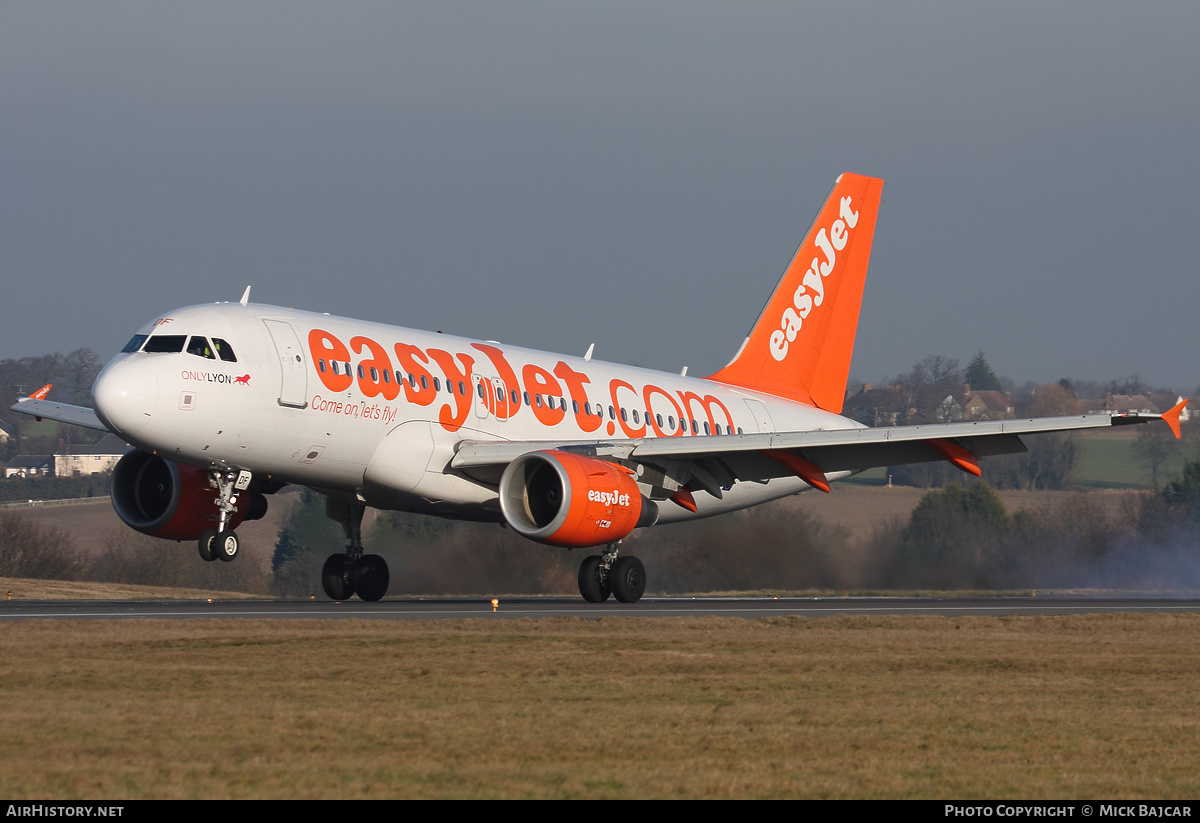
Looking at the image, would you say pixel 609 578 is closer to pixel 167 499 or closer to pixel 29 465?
pixel 167 499

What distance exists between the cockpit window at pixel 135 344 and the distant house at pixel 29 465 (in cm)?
6277

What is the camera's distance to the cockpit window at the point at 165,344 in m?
24.2

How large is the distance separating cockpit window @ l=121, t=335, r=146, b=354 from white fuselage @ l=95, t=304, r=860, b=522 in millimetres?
236

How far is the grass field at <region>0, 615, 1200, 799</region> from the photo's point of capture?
955cm

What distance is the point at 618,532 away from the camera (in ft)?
84.0

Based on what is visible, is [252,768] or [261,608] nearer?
[252,768]

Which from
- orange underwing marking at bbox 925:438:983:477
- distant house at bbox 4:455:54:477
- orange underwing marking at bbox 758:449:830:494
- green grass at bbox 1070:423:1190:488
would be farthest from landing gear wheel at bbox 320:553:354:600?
distant house at bbox 4:455:54:477

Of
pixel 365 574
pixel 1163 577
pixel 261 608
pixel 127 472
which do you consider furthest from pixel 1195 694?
pixel 1163 577

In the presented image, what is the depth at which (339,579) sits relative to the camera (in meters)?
30.2

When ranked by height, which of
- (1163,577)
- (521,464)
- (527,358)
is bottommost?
(1163,577)

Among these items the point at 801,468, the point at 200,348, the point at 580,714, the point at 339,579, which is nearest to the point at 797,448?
the point at 801,468
